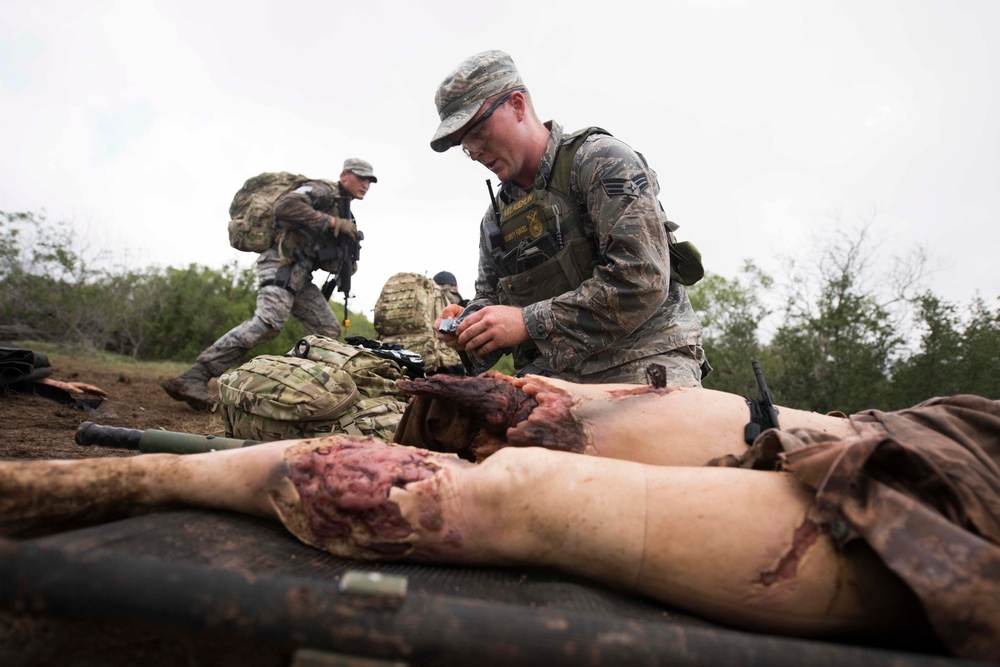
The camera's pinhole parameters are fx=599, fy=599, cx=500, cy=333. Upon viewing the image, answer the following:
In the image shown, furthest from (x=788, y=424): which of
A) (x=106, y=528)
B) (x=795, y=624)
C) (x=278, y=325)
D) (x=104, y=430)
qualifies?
(x=278, y=325)

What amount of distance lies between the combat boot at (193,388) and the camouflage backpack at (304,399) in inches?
119

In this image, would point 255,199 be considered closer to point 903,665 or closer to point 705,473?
point 705,473

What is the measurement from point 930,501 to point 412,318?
4892 mm

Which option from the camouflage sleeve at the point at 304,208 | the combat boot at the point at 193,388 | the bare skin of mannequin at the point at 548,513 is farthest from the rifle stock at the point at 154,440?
the camouflage sleeve at the point at 304,208

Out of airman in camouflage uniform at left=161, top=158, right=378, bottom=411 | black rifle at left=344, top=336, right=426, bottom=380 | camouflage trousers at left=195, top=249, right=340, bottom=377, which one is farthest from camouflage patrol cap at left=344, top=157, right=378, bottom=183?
black rifle at left=344, top=336, right=426, bottom=380

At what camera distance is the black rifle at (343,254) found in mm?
6238

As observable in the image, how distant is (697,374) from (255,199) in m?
5.11

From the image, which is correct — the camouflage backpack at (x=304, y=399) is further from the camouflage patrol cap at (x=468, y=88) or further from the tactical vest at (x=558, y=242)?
the camouflage patrol cap at (x=468, y=88)

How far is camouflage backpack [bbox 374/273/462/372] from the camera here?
566cm

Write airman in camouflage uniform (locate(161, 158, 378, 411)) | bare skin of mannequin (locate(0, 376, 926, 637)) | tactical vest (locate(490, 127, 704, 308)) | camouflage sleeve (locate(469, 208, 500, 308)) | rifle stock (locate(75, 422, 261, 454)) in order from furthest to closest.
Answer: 1. airman in camouflage uniform (locate(161, 158, 378, 411))
2. camouflage sleeve (locate(469, 208, 500, 308))
3. tactical vest (locate(490, 127, 704, 308))
4. rifle stock (locate(75, 422, 261, 454))
5. bare skin of mannequin (locate(0, 376, 926, 637))

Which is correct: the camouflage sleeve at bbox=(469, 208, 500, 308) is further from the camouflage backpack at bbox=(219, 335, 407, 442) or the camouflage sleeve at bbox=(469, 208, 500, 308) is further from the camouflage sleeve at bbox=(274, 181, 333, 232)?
the camouflage sleeve at bbox=(274, 181, 333, 232)

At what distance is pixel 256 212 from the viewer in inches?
239

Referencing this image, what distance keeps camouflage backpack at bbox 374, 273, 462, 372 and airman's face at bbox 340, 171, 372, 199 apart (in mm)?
1272

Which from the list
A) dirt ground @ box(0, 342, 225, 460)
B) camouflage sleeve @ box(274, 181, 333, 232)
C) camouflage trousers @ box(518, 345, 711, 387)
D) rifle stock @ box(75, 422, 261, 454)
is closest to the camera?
rifle stock @ box(75, 422, 261, 454)
